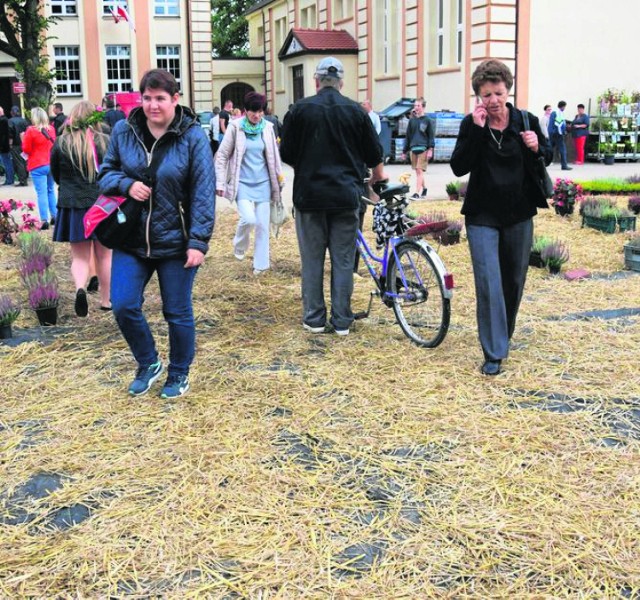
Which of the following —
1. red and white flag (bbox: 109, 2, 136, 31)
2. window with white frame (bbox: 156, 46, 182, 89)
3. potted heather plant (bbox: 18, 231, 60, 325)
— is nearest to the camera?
potted heather plant (bbox: 18, 231, 60, 325)

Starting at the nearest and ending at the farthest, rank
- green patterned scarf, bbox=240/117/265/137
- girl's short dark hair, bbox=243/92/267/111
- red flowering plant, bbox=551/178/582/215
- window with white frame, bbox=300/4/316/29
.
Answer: girl's short dark hair, bbox=243/92/267/111
green patterned scarf, bbox=240/117/265/137
red flowering plant, bbox=551/178/582/215
window with white frame, bbox=300/4/316/29

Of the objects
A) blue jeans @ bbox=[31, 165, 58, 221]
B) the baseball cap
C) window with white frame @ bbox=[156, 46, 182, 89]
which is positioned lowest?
blue jeans @ bbox=[31, 165, 58, 221]

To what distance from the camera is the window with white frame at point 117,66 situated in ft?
125

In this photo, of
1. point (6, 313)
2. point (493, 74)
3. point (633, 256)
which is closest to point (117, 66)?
point (633, 256)

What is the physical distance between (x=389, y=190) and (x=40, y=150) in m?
8.13

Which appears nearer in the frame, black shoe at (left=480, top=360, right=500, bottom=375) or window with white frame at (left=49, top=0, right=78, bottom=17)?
black shoe at (left=480, top=360, right=500, bottom=375)

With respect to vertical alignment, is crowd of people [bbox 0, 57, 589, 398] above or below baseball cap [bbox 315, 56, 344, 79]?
below

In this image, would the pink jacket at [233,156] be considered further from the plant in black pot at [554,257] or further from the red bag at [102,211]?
the red bag at [102,211]

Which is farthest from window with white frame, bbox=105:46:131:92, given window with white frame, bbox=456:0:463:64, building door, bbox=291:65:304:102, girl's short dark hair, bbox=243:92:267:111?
girl's short dark hair, bbox=243:92:267:111

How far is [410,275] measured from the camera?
629cm

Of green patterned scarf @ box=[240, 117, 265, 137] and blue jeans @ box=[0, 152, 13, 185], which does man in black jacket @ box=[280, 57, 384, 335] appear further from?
blue jeans @ box=[0, 152, 13, 185]

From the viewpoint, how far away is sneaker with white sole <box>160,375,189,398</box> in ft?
16.6

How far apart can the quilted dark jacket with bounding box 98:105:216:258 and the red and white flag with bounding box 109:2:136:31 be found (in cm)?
3313

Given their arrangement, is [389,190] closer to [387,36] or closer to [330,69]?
[330,69]
